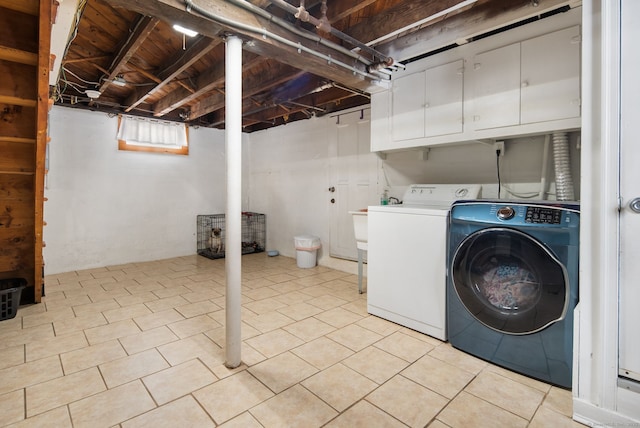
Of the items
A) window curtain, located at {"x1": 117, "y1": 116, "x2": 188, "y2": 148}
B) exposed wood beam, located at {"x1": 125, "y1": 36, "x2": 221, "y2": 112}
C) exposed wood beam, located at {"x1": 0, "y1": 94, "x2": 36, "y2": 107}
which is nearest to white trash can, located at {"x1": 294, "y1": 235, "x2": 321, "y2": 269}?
exposed wood beam, located at {"x1": 125, "y1": 36, "x2": 221, "y2": 112}

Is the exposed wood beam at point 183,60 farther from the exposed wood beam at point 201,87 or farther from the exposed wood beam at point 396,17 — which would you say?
the exposed wood beam at point 396,17

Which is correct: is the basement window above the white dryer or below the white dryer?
above

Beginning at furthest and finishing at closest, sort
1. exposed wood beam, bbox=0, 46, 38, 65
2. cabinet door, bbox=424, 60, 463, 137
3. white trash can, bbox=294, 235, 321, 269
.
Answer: white trash can, bbox=294, 235, 321, 269 < cabinet door, bbox=424, 60, 463, 137 < exposed wood beam, bbox=0, 46, 38, 65

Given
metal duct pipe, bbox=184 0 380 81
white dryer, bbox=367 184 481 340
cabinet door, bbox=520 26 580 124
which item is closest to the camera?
metal duct pipe, bbox=184 0 380 81

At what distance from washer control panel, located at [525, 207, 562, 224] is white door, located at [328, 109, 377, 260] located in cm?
211

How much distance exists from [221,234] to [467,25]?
178 inches

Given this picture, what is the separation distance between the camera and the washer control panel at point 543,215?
1.67 metres

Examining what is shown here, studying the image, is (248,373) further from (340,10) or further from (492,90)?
(492,90)

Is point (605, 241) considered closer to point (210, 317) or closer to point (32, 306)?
point (210, 317)

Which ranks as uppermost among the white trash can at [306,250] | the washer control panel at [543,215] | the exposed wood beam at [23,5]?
the exposed wood beam at [23,5]

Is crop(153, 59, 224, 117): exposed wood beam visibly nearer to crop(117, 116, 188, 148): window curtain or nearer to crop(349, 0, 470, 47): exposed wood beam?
crop(117, 116, 188, 148): window curtain

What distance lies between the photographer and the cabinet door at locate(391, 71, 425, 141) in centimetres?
262

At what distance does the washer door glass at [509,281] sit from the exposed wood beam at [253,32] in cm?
162

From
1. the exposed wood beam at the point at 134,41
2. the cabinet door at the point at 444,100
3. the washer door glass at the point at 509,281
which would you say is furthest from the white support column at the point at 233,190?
the cabinet door at the point at 444,100
